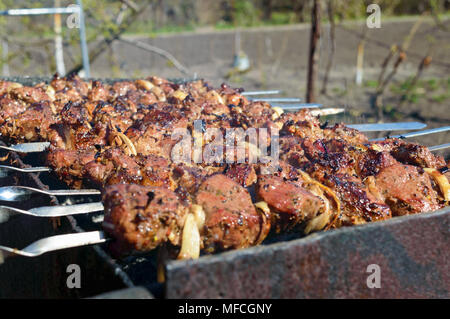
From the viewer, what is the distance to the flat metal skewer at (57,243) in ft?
5.44

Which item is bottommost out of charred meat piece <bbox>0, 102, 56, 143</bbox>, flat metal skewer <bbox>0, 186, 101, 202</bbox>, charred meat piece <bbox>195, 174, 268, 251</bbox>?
charred meat piece <bbox>195, 174, 268, 251</bbox>

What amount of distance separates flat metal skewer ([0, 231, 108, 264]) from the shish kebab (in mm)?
88

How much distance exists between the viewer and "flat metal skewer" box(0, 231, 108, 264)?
166cm

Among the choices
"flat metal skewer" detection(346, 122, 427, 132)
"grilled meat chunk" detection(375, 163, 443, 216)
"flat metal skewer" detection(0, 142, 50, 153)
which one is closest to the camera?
"grilled meat chunk" detection(375, 163, 443, 216)

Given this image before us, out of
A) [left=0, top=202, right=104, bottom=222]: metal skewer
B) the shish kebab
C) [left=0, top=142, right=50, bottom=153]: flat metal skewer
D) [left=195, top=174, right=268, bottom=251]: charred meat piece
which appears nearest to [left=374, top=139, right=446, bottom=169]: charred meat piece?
the shish kebab

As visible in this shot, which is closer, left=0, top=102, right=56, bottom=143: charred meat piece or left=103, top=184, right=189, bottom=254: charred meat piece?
left=103, top=184, right=189, bottom=254: charred meat piece

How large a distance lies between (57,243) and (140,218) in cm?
39

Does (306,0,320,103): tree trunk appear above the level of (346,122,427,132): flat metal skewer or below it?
above

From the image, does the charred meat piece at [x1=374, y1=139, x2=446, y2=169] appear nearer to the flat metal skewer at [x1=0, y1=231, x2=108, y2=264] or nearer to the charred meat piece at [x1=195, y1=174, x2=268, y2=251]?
the charred meat piece at [x1=195, y1=174, x2=268, y2=251]

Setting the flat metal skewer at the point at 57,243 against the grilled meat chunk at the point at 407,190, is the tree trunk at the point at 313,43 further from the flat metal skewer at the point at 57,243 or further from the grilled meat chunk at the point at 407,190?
the flat metal skewer at the point at 57,243

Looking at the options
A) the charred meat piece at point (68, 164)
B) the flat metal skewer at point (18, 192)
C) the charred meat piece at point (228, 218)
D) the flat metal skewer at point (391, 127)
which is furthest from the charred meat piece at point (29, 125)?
the flat metal skewer at point (391, 127)

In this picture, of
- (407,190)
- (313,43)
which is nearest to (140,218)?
(407,190)

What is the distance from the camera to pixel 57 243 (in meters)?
1.77

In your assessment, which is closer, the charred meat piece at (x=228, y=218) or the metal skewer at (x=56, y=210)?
the metal skewer at (x=56, y=210)
